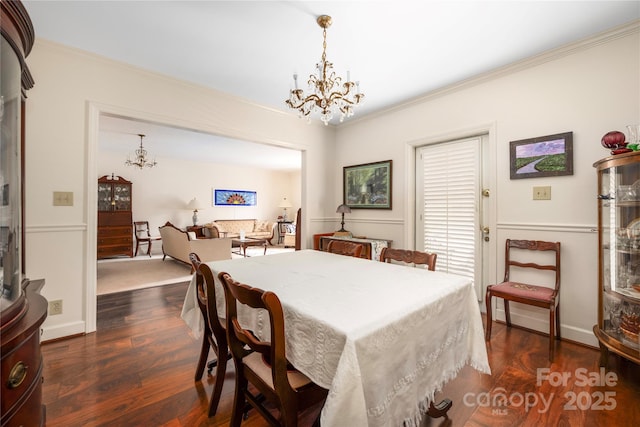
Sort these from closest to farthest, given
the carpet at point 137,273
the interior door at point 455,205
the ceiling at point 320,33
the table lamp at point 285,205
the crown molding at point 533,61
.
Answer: the ceiling at point 320,33
the crown molding at point 533,61
the interior door at point 455,205
the carpet at point 137,273
the table lamp at point 285,205

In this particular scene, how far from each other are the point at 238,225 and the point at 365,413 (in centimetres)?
790

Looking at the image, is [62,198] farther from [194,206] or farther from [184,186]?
[184,186]

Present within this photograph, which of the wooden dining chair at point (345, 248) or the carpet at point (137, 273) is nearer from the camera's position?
the wooden dining chair at point (345, 248)

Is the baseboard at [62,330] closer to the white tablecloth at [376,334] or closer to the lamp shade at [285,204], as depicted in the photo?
the white tablecloth at [376,334]

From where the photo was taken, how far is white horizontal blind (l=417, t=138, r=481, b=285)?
3088 millimetres

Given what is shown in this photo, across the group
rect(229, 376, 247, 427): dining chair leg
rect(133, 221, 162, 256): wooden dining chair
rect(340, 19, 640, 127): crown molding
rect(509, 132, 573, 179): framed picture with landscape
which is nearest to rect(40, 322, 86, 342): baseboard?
rect(229, 376, 247, 427): dining chair leg

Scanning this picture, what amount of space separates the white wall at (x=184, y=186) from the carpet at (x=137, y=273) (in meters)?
1.46

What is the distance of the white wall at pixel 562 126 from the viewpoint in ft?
7.32

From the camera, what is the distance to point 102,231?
6.13 m

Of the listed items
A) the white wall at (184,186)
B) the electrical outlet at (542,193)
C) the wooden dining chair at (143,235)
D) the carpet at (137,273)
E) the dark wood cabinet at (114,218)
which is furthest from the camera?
the white wall at (184,186)

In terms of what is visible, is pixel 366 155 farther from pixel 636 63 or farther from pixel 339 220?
pixel 636 63

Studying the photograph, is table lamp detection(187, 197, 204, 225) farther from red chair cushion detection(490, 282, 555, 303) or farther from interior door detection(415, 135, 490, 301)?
red chair cushion detection(490, 282, 555, 303)

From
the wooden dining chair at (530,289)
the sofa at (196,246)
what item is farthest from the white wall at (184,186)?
the wooden dining chair at (530,289)

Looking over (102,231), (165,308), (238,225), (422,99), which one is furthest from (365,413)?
(238,225)
